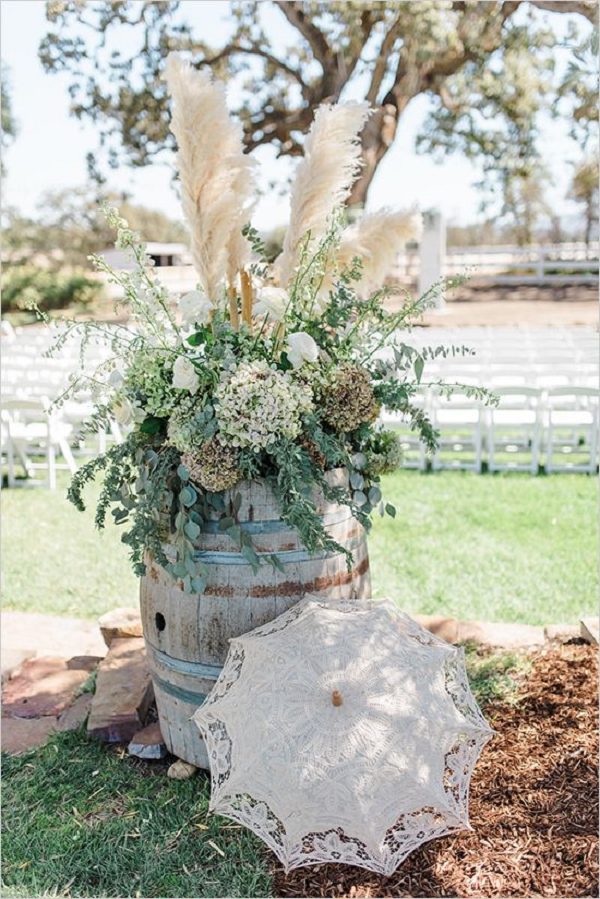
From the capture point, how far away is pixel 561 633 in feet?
14.1

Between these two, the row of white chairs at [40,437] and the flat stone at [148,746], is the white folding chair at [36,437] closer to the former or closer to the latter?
the row of white chairs at [40,437]

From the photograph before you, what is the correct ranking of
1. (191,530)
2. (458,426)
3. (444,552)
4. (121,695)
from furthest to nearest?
(458,426) → (444,552) → (121,695) → (191,530)

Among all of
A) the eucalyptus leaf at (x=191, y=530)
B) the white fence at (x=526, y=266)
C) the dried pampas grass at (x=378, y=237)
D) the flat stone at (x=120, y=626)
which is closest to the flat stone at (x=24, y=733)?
the flat stone at (x=120, y=626)

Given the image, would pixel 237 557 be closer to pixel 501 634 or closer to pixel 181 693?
pixel 181 693

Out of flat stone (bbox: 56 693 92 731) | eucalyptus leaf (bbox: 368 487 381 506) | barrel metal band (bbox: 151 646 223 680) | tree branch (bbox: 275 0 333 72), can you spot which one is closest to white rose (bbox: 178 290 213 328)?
eucalyptus leaf (bbox: 368 487 381 506)

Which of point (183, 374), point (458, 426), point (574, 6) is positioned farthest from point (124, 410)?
point (458, 426)

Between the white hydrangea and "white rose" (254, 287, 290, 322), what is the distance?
0.29 metres

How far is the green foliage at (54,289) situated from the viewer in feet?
85.0

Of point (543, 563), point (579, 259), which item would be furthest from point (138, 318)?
point (579, 259)

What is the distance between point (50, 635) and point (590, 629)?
8.83 ft

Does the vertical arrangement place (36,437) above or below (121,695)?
above

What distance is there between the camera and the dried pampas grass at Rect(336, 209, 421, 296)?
10.6 feet

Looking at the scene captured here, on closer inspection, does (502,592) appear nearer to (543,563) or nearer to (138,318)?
(543,563)

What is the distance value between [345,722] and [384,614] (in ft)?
1.54
